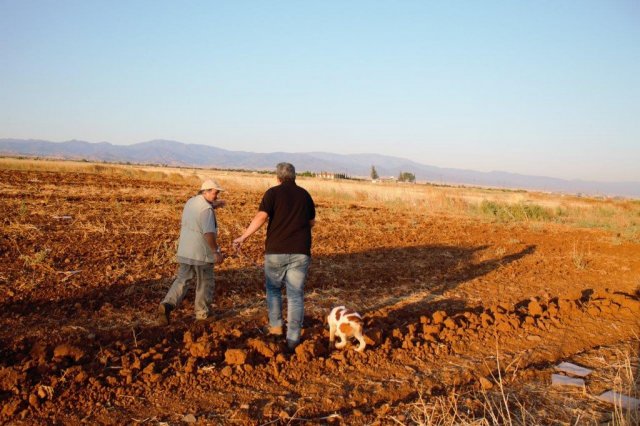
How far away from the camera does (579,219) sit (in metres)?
24.0

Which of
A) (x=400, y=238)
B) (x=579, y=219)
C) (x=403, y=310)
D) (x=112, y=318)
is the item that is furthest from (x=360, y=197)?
(x=112, y=318)

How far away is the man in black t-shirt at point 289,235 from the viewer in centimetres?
552

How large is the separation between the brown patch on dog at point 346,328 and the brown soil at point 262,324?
25 cm

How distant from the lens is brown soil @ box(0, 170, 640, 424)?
4.43 meters

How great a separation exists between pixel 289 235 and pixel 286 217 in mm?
196

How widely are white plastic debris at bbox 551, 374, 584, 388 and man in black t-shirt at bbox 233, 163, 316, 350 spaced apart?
8.74 feet

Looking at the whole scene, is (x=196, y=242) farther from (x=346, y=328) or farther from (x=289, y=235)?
(x=346, y=328)

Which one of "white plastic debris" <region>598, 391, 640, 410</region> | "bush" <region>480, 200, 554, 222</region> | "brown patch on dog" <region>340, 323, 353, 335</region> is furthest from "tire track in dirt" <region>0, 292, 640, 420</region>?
"bush" <region>480, 200, 554, 222</region>

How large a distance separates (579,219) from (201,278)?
22.1 meters

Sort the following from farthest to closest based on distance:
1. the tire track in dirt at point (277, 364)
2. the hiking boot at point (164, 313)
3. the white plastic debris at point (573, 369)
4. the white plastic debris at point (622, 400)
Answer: the hiking boot at point (164, 313) < the white plastic debris at point (573, 369) < the white plastic debris at point (622, 400) < the tire track in dirt at point (277, 364)

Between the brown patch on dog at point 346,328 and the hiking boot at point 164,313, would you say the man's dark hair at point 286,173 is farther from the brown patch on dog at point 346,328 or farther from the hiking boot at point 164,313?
the hiking boot at point 164,313

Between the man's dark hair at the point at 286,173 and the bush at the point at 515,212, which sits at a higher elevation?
the man's dark hair at the point at 286,173

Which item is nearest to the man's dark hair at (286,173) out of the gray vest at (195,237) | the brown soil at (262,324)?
the gray vest at (195,237)

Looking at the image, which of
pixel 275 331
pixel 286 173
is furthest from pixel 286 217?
pixel 275 331
